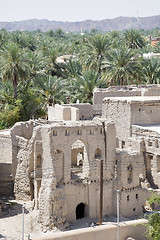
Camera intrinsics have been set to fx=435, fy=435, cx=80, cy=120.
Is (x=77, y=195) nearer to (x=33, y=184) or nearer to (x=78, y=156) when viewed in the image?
(x=33, y=184)

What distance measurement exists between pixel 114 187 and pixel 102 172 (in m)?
2.17

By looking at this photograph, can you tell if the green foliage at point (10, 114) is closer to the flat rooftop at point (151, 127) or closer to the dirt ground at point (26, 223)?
the dirt ground at point (26, 223)

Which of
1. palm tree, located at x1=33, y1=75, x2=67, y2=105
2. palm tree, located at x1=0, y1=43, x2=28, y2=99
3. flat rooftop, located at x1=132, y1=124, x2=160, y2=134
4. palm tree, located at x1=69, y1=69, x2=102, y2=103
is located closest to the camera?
flat rooftop, located at x1=132, y1=124, x2=160, y2=134

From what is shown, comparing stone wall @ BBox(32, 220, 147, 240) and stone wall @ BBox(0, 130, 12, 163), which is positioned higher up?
stone wall @ BBox(0, 130, 12, 163)

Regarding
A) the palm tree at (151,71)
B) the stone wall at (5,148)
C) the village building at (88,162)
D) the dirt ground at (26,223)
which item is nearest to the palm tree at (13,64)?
the stone wall at (5,148)

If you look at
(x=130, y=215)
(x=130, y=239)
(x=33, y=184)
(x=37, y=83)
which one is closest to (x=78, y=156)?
(x=33, y=184)

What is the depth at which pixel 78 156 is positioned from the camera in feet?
84.5

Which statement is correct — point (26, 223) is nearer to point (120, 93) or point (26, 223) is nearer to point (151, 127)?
point (151, 127)

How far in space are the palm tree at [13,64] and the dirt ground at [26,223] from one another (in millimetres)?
13951

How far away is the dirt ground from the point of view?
64.7ft

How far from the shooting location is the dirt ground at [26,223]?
19734 millimetres

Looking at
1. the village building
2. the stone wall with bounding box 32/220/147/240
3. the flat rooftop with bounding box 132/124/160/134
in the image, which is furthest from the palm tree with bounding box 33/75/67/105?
the stone wall with bounding box 32/220/147/240

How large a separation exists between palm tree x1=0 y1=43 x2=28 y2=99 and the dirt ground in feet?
45.8

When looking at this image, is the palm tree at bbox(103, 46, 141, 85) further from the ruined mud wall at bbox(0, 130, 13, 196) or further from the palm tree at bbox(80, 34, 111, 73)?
the ruined mud wall at bbox(0, 130, 13, 196)
